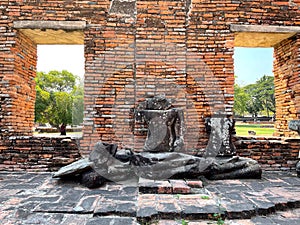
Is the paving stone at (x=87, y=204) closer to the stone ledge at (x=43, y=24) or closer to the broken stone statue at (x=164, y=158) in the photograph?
the broken stone statue at (x=164, y=158)

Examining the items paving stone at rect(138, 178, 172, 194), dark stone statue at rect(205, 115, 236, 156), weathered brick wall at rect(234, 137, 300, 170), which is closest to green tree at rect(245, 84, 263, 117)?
weathered brick wall at rect(234, 137, 300, 170)

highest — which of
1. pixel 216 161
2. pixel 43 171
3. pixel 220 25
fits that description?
pixel 220 25

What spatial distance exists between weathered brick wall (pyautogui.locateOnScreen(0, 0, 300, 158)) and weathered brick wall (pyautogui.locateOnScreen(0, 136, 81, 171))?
0.97 ft

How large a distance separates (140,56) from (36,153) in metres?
2.87

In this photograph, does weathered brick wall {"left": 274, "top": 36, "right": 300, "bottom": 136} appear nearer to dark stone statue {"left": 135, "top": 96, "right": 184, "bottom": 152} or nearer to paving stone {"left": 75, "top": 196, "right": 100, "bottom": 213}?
dark stone statue {"left": 135, "top": 96, "right": 184, "bottom": 152}

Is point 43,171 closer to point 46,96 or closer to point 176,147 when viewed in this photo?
point 176,147

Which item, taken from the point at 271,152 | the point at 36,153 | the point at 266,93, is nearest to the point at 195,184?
the point at 271,152

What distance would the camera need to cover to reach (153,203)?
2787 mm

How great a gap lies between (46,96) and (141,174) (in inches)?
447

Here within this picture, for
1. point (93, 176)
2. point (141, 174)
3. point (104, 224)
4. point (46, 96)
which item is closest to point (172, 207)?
point (104, 224)

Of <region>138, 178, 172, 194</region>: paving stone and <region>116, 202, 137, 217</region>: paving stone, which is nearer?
<region>116, 202, 137, 217</region>: paving stone

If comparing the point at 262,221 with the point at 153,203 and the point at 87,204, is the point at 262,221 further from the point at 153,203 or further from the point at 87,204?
the point at 87,204

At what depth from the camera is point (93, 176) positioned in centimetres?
Answer: 349

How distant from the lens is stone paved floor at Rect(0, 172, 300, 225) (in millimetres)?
2498
